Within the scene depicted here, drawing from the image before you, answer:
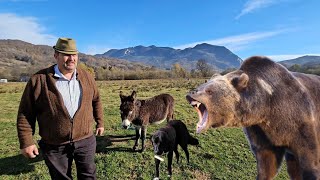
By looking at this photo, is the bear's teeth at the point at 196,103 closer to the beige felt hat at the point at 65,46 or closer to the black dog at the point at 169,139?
the beige felt hat at the point at 65,46

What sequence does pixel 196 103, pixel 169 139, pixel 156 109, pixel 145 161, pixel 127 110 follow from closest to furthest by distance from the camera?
1. pixel 196 103
2. pixel 169 139
3. pixel 145 161
4. pixel 127 110
5. pixel 156 109

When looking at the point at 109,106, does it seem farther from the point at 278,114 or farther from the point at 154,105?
the point at 278,114

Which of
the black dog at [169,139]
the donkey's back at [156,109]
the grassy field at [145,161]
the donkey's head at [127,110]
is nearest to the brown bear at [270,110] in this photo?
the black dog at [169,139]

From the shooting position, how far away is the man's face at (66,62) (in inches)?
171

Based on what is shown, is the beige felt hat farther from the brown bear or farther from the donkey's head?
the donkey's head

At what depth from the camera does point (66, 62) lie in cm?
435

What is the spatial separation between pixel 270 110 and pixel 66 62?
2.85 m

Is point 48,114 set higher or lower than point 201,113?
lower

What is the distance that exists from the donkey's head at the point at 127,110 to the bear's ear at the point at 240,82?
755 centimetres

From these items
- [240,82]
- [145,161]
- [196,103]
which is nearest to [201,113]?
[196,103]

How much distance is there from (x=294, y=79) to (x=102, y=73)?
92651 millimetres

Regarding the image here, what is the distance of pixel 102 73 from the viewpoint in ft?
307

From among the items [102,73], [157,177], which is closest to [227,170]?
[157,177]

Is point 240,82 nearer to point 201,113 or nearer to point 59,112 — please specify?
point 201,113
